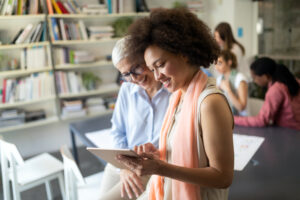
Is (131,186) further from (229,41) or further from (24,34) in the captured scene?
(24,34)

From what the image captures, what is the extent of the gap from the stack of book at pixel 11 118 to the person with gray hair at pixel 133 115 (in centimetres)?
225

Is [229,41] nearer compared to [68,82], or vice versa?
[229,41]

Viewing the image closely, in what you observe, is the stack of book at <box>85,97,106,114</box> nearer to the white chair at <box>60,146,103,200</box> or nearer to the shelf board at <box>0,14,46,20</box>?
the shelf board at <box>0,14,46,20</box>

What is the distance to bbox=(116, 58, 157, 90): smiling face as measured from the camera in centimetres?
136

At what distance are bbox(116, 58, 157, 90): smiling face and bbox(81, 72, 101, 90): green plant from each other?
94.7 inches

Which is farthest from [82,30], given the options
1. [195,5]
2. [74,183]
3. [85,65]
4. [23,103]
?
[74,183]

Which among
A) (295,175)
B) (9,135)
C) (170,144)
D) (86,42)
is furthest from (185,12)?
(9,135)

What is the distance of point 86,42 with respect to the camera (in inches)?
141

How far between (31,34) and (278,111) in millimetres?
2950

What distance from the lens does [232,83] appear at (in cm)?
244

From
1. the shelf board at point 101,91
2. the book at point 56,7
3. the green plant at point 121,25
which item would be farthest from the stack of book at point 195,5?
the book at point 56,7

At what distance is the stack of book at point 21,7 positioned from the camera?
3.15 metres

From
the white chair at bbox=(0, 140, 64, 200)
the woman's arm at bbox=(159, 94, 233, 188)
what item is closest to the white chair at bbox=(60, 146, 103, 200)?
the white chair at bbox=(0, 140, 64, 200)

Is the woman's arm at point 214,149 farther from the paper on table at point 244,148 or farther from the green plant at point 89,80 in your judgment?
the green plant at point 89,80
